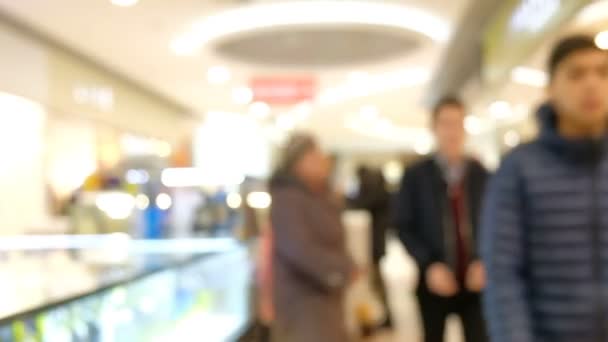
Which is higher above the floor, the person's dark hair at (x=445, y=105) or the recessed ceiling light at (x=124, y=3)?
the recessed ceiling light at (x=124, y=3)

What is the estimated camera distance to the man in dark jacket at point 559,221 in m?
1.51

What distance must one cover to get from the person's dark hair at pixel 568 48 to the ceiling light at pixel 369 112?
409 inches

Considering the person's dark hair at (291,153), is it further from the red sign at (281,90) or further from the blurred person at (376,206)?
the red sign at (281,90)

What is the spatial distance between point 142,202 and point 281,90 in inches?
142

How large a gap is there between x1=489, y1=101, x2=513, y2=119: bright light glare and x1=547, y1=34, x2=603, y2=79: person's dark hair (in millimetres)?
5996

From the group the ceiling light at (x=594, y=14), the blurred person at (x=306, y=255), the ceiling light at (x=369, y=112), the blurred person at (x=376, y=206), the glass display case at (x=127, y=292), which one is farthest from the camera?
the ceiling light at (x=369, y=112)

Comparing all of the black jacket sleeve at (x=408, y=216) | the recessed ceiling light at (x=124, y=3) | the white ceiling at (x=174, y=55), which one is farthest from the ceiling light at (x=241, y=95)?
the black jacket sleeve at (x=408, y=216)

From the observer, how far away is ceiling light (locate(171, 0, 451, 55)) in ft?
19.2

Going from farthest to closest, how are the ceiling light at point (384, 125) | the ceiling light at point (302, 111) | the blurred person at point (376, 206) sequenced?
the ceiling light at point (384, 125)
the ceiling light at point (302, 111)
the blurred person at point (376, 206)

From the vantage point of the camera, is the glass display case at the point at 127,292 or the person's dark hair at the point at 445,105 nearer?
the glass display case at the point at 127,292

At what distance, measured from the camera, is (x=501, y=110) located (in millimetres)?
8039

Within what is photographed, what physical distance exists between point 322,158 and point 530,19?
55.7 inches

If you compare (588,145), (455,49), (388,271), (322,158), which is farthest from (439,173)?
(388,271)

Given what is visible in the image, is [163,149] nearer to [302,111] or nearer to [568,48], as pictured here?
[302,111]
